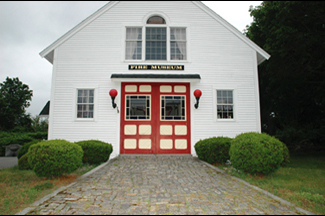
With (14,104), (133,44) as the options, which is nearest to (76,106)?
(133,44)

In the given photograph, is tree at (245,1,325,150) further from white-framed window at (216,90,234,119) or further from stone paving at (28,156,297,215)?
stone paving at (28,156,297,215)

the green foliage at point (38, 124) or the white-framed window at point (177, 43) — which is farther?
the green foliage at point (38, 124)

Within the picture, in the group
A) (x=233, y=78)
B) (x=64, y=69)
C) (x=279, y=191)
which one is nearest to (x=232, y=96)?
(x=233, y=78)

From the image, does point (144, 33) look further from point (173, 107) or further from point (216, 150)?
point (216, 150)

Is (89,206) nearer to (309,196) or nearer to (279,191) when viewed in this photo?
(279,191)

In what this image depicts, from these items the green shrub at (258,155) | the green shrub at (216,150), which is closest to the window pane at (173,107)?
the green shrub at (216,150)

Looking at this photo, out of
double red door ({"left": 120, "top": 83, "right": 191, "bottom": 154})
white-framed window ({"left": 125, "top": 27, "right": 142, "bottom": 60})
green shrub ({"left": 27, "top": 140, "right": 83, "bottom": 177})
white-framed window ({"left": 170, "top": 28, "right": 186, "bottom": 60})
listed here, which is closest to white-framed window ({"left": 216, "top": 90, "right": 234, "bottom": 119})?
double red door ({"left": 120, "top": 83, "right": 191, "bottom": 154})

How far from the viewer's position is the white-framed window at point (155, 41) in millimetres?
11508

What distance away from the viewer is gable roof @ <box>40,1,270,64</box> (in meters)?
11.2

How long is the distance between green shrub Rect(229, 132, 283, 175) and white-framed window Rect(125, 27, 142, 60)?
22.7 ft

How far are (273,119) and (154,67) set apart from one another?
52.8ft

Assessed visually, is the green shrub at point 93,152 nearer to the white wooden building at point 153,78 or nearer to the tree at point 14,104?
the white wooden building at point 153,78

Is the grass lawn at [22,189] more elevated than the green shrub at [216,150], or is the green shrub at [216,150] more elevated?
the green shrub at [216,150]

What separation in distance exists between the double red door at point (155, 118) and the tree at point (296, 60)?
591 centimetres
